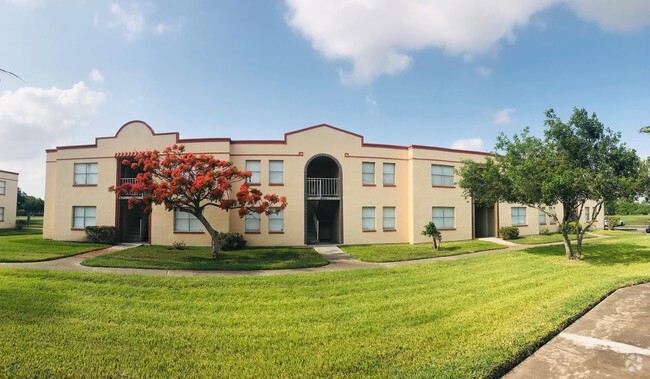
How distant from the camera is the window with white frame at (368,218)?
21453 mm

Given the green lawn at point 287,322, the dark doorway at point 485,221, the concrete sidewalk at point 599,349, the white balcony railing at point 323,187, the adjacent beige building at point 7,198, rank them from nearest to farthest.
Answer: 1. the concrete sidewalk at point 599,349
2. the green lawn at point 287,322
3. the white balcony railing at point 323,187
4. the dark doorway at point 485,221
5. the adjacent beige building at point 7,198

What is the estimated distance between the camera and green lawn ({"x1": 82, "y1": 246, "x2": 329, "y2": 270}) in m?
12.6

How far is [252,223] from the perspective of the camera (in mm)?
20266

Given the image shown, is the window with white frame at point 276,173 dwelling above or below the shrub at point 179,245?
above

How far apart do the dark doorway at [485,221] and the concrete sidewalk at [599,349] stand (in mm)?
19728

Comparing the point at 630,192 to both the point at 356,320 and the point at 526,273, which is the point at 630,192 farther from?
the point at 356,320

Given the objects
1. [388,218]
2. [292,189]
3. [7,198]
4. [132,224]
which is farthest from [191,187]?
[7,198]

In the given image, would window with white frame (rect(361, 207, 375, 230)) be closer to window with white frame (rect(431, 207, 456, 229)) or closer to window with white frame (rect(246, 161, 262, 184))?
window with white frame (rect(431, 207, 456, 229))

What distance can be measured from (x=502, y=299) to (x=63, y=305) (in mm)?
10067

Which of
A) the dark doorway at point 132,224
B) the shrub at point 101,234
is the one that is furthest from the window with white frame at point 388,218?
the shrub at point 101,234

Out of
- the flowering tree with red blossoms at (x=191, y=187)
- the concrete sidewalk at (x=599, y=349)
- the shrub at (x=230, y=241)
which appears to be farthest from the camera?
the shrub at (x=230, y=241)

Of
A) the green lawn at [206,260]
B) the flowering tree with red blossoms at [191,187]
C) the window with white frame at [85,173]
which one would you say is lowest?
the green lawn at [206,260]

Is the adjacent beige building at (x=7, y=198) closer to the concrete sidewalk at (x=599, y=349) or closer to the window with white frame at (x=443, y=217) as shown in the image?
the window with white frame at (x=443, y=217)

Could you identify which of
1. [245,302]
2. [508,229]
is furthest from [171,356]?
Answer: [508,229]
